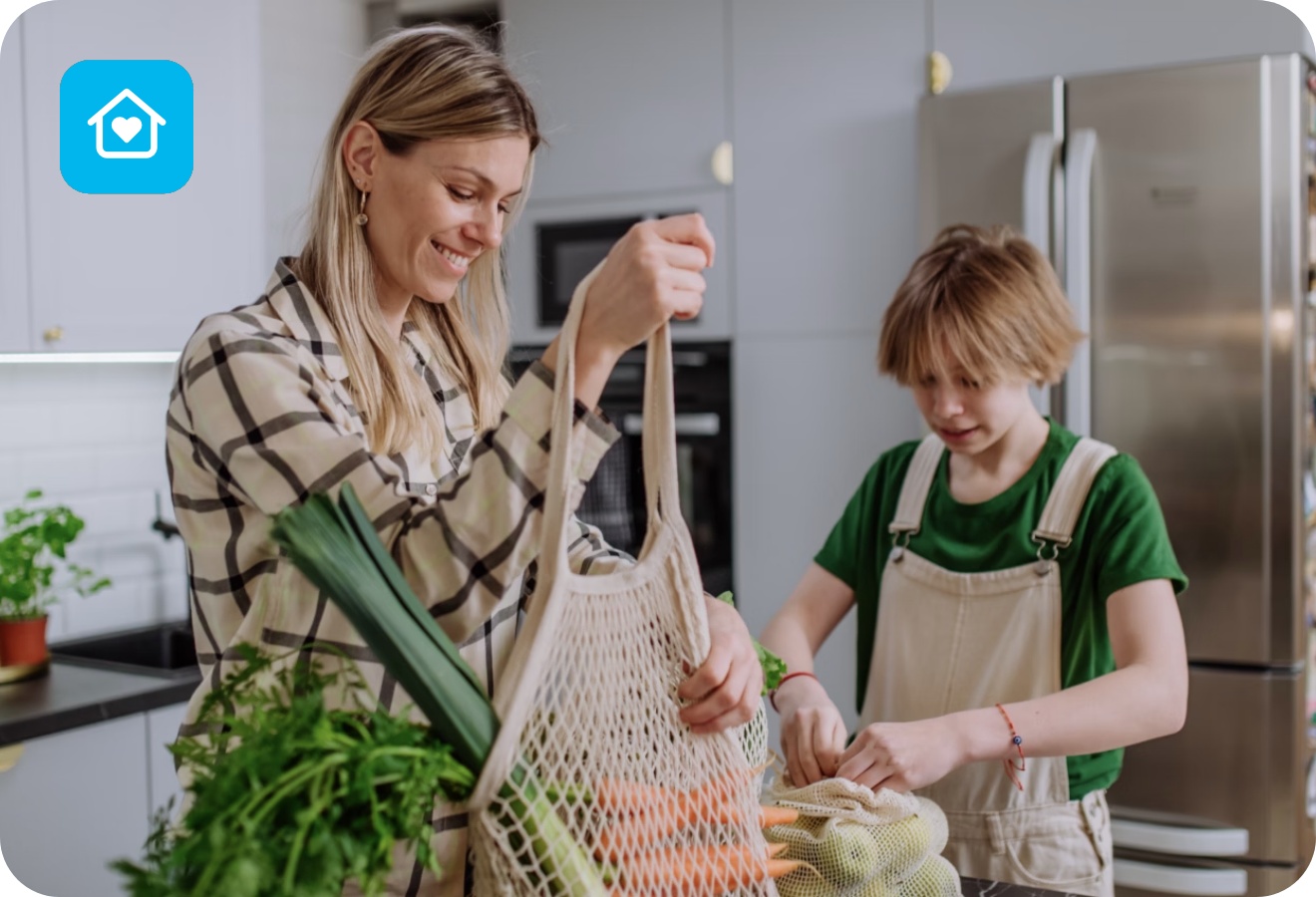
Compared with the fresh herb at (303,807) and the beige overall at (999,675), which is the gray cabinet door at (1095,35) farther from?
the fresh herb at (303,807)

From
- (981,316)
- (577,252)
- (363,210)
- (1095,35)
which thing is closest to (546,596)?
(363,210)

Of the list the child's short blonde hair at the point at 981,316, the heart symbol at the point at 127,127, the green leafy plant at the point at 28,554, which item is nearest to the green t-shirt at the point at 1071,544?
the child's short blonde hair at the point at 981,316

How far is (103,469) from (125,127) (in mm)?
682

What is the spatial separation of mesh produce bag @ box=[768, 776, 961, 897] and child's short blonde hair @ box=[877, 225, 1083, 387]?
54 centimetres

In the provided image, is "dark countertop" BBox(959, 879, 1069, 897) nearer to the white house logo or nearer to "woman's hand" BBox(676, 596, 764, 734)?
"woman's hand" BBox(676, 596, 764, 734)

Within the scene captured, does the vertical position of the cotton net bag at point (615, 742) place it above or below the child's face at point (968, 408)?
below

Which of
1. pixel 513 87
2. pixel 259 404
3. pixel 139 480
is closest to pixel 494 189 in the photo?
pixel 513 87

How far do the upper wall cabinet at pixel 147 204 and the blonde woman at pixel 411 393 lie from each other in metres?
1.26

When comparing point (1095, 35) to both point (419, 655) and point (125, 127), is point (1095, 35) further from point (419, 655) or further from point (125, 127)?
point (419, 655)

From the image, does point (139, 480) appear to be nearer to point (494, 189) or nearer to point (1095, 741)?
point (494, 189)

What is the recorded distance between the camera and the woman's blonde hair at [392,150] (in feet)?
3.22

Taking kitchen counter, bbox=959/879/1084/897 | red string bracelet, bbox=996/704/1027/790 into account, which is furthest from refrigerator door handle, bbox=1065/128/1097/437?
kitchen counter, bbox=959/879/1084/897

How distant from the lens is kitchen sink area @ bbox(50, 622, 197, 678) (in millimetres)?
2385

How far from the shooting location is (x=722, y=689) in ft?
2.60
